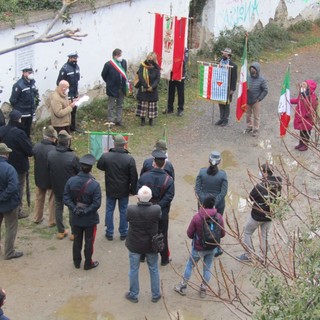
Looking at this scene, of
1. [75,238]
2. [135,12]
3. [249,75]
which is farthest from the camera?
[135,12]

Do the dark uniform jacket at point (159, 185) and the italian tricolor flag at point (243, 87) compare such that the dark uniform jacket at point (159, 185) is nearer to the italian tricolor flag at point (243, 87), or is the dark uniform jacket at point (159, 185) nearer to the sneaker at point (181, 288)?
the sneaker at point (181, 288)

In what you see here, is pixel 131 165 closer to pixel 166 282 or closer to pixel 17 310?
pixel 166 282

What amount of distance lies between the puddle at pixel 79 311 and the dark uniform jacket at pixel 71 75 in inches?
229

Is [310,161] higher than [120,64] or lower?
lower

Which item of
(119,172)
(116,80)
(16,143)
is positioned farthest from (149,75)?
(119,172)

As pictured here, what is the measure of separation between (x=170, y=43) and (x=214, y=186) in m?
6.07

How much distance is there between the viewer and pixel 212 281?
872 centimetres

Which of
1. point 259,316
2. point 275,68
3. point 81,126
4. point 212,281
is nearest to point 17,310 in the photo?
point 212,281

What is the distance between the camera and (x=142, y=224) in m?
7.82

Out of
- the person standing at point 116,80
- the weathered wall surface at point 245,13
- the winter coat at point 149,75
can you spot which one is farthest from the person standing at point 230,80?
the weathered wall surface at point 245,13

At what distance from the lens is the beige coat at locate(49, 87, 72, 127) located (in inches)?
463

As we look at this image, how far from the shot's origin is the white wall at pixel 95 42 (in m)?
12.5

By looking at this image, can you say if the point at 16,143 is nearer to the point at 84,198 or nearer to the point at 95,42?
the point at 84,198

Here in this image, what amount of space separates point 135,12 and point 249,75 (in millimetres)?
3636
